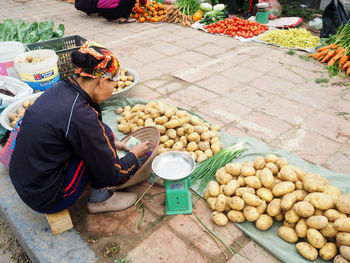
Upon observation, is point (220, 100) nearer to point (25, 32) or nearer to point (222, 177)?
point (222, 177)

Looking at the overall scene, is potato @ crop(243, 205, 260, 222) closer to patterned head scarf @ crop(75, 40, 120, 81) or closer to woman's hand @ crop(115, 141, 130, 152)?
woman's hand @ crop(115, 141, 130, 152)

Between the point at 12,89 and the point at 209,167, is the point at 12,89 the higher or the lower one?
the higher one

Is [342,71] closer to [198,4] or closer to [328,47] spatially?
[328,47]

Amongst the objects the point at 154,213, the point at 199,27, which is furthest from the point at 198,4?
the point at 154,213

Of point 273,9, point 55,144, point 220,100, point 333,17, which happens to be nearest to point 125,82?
point 220,100

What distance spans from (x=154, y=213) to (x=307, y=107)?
8.63 ft

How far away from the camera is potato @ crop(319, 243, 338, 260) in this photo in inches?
76.8

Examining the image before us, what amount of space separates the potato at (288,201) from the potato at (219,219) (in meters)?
0.44

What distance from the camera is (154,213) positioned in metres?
2.46

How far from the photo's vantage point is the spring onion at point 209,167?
104 inches

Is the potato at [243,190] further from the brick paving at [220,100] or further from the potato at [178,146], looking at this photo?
the potato at [178,146]

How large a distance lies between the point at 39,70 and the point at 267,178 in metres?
2.95

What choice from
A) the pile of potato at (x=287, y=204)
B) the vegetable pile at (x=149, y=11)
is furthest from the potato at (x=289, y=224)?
the vegetable pile at (x=149, y=11)

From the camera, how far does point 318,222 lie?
78.5 inches
